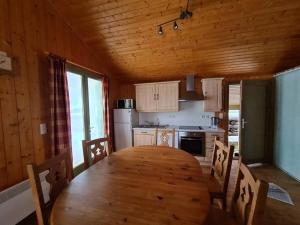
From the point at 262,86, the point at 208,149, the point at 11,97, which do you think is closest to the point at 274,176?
the point at 208,149

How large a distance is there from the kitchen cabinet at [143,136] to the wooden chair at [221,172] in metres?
2.17

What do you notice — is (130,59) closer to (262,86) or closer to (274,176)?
(262,86)

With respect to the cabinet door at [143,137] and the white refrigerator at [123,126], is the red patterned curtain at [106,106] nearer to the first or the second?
the white refrigerator at [123,126]

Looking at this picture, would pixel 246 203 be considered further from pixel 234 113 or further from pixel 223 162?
pixel 234 113

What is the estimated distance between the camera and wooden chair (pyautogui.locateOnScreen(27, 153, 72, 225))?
1019mm

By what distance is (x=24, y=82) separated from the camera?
203 cm

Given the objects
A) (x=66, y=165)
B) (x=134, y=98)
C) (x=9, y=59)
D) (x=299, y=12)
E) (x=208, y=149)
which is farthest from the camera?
→ (x=134, y=98)

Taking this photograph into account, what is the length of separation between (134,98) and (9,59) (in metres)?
3.07

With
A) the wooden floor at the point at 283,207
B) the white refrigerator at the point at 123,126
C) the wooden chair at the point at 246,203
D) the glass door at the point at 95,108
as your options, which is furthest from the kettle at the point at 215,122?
the wooden chair at the point at 246,203

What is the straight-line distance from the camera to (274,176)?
10.2ft

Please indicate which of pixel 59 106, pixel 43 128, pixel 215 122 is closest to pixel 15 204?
pixel 43 128

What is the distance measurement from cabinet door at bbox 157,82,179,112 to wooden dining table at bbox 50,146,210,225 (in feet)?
8.49

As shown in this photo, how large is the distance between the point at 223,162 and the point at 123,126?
9.57 feet

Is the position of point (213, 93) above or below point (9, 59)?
below
